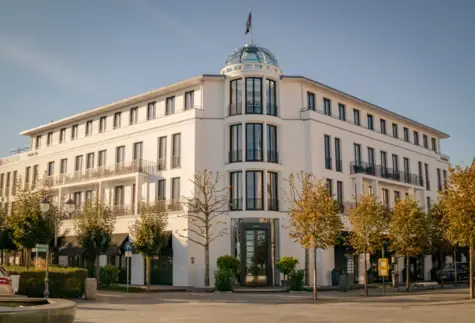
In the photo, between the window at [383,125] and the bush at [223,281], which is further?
the window at [383,125]

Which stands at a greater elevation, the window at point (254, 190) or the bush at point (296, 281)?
the window at point (254, 190)

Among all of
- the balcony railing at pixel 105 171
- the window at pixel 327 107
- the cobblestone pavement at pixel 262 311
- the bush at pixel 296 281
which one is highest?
the window at pixel 327 107

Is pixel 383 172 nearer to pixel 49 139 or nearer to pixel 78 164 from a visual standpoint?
pixel 78 164

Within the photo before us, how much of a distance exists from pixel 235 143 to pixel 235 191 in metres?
3.41

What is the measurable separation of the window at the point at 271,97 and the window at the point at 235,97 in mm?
1981

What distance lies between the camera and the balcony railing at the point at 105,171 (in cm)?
4062

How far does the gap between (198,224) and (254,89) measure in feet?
33.5

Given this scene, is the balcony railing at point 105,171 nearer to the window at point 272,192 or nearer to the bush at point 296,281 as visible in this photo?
the window at point 272,192

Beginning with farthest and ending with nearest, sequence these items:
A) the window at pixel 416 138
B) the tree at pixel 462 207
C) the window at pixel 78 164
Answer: the window at pixel 416 138, the window at pixel 78 164, the tree at pixel 462 207

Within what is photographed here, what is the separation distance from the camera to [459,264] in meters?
A: 43.1

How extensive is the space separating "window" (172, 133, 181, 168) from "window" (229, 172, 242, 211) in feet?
13.7

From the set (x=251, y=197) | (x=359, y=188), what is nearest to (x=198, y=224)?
(x=251, y=197)

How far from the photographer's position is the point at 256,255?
119 feet

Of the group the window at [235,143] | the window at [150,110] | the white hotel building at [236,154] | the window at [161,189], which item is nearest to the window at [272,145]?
the white hotel building at [236,154]
